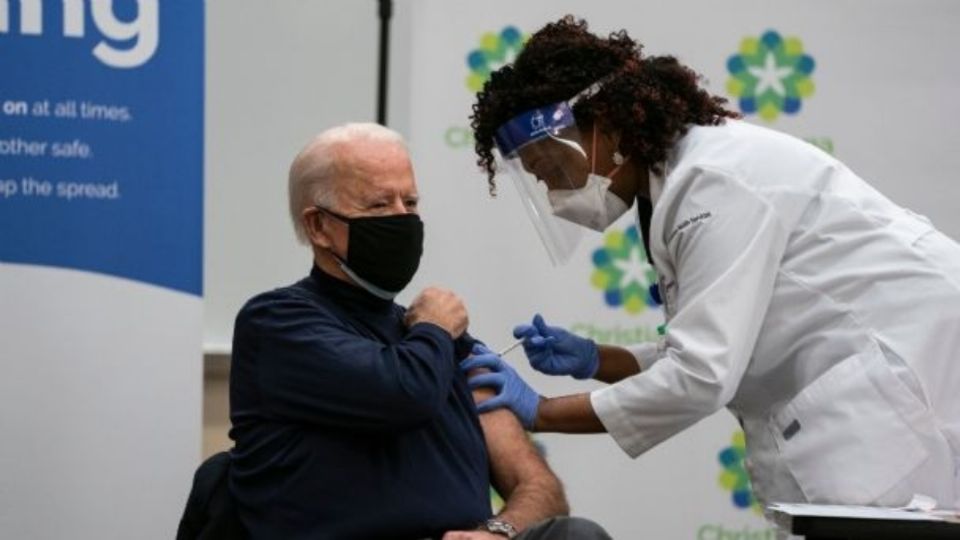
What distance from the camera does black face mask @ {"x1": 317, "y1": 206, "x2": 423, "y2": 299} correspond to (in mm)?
1998

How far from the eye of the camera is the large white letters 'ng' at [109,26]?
2652mm

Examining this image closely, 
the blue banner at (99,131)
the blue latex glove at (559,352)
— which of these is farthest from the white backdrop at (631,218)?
the blue latex glove at (559,352)

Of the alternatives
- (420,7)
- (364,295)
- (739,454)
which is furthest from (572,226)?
(739,454)

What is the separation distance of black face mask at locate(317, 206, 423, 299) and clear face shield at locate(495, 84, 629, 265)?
23 centimetres

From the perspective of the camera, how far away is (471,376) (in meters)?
2.16

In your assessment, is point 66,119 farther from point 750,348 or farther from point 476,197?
point 750,348

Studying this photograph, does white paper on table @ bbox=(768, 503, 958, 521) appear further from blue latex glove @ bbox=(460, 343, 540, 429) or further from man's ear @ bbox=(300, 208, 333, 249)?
man's ear @ bbox=(300, 208, 333, 249)

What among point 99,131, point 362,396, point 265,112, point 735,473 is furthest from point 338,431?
point 735,473

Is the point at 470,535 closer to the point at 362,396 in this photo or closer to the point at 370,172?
the point at 362,396

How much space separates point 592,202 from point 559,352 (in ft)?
1.15

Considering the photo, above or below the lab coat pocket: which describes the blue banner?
above

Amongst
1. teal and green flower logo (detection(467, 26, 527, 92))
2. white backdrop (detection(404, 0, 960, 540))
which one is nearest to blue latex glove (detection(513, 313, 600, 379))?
white backdrop (detection(404, 0, 960, 540))

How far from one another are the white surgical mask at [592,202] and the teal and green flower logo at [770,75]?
4.51 feet

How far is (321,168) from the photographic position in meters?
2.03
